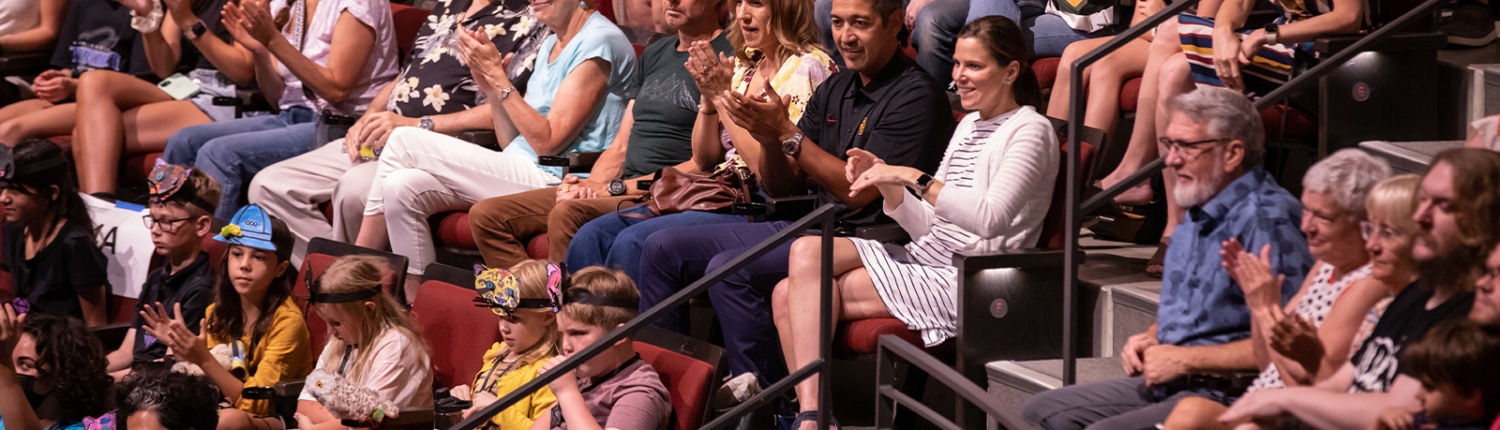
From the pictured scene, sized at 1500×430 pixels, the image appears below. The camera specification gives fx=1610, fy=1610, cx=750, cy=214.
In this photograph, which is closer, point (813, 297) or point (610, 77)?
point (813, 297)

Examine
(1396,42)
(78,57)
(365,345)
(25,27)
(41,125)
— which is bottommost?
(365,345)

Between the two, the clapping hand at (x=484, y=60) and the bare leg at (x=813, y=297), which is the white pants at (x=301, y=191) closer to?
the clapping hand at (x=484, y=60)

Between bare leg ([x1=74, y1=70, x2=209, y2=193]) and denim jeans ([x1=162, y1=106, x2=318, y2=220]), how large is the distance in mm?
232

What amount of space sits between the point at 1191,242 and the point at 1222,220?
77 millimetres

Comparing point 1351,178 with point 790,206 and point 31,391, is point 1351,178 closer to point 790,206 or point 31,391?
point 790,206

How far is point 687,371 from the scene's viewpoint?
3389 mm

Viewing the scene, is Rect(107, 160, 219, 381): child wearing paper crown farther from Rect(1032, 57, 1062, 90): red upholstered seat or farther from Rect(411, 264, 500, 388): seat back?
Rect(1032, 57, 1062, 90): red upholstered seat

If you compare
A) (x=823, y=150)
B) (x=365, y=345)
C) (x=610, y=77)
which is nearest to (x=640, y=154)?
(x=610, y=77)

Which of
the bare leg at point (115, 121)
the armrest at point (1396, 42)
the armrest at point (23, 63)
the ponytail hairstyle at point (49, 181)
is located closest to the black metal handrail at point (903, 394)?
the armrest at point (1396, 42)

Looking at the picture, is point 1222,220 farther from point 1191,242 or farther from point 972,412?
point 972,412

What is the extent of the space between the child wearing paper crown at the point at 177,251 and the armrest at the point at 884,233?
6.68 ft

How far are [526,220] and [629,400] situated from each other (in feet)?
4.79

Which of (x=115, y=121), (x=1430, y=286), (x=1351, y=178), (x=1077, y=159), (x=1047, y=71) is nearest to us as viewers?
(x=1430, y=286)

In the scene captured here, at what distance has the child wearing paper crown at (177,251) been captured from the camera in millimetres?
4727
